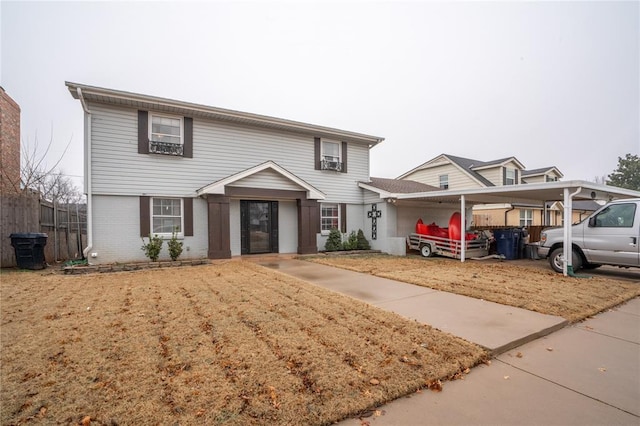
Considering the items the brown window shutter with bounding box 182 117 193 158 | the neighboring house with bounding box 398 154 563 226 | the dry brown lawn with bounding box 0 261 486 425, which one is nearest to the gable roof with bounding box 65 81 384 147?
the brown window shutter with bounding box 182 117 193 158

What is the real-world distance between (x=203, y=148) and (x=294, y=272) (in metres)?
6.13

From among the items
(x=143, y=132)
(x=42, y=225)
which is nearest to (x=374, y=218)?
(x=143, y=132)

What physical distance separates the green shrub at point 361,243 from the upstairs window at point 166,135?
8.10 m

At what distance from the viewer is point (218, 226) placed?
10.1 meters

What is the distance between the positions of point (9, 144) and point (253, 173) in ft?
32.3

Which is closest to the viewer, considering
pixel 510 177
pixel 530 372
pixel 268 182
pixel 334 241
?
pixel 530 372

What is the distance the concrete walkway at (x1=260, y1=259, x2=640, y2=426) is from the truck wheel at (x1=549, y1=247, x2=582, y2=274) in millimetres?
3218

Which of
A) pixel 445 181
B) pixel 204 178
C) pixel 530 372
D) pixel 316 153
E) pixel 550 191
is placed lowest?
pixel 530 372

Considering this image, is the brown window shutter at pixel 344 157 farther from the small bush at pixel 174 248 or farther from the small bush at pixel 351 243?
the small bush at pixel 174 248

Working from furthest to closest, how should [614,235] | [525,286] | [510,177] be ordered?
[510,177]
[614,235]
[525,286]

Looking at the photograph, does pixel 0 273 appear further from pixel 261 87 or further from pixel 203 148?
pixel 261 87

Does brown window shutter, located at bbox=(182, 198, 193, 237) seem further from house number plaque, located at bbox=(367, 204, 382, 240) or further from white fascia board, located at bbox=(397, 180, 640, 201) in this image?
white fascia board, located at bbox=(397, 180, 640, 201)

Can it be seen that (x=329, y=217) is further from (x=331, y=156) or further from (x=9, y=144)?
(x=9, y=144)

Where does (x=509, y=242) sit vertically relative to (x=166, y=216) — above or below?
below
